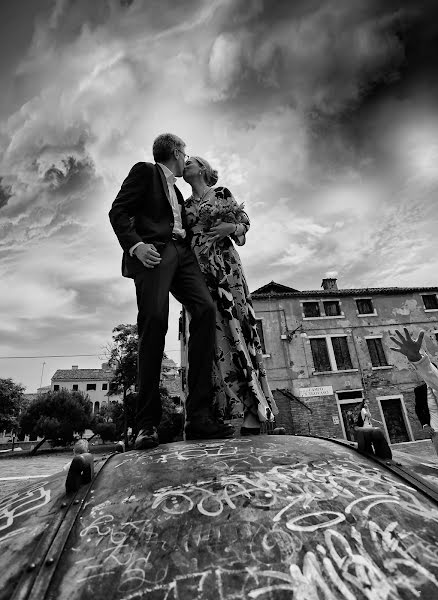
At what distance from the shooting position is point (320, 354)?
67.7 ft

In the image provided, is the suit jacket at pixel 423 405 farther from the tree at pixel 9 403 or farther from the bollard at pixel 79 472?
the tree at pixel 9 403

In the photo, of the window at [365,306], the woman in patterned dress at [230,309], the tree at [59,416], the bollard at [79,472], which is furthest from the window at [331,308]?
the tree at [59,416]

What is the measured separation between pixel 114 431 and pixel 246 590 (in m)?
37.4

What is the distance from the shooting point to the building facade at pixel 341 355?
756 inches

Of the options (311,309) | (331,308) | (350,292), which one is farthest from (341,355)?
(350,292)

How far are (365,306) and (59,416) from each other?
28757 millimetres

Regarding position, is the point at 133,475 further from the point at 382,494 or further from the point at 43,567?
the point at 382,494

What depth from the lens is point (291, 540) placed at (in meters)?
0.82

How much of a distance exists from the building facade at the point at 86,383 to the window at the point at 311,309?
40.6 metres

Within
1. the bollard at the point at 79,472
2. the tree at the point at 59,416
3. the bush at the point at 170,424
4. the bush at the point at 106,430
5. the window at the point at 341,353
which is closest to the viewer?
the bollard at the point at 79,472

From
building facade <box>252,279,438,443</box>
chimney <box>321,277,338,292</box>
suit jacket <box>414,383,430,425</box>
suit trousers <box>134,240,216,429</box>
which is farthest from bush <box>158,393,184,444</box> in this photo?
suit trousers <box>134,240,216,429</box>

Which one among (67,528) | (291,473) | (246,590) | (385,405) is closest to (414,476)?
(291,473)

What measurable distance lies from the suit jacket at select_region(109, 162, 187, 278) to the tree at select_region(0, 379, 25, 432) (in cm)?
3414

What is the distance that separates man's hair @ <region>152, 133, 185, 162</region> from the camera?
8.86 ft
